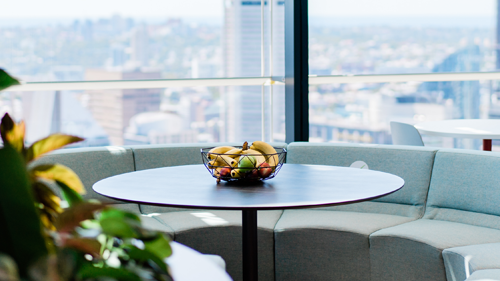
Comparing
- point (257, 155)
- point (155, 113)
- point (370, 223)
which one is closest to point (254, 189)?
point (257, 155)

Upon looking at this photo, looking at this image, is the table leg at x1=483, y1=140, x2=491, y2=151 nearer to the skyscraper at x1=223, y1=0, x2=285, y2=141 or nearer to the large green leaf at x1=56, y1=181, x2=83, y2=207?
the skyscraper at x1=223, y1=0, x2=285, y2=141

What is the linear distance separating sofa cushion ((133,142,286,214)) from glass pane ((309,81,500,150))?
1.36 meters

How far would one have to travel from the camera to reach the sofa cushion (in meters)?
2.86

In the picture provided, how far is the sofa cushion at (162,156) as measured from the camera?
2861mm

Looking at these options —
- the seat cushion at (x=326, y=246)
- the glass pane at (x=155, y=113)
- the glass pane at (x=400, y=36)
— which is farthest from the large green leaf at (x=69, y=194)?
the glass pane at (x=400, y=36)

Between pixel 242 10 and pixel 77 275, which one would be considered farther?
pixel 242 10

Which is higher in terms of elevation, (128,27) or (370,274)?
(128,27)

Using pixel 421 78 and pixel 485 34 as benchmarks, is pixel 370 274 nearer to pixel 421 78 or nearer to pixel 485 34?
pixel 421 78

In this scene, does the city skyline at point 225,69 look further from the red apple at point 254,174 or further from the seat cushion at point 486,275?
the seat cushion at point 486,275

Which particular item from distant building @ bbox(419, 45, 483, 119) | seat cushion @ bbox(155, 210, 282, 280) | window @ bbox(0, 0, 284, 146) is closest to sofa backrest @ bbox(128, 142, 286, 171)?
seat cushion @ bbox(155, 210, 282, 280)

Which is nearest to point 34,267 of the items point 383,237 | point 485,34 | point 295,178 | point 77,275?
point 77,275

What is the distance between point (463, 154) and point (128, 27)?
2.83m

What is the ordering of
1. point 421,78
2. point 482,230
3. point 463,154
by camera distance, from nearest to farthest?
point 482,230, point 463,154, point 421,78

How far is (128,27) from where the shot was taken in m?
4.16
